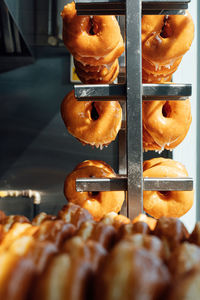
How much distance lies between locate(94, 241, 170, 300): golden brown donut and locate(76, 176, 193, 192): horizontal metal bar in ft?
1.43

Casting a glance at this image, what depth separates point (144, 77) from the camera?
0.98 m

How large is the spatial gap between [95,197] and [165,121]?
11.0 inches

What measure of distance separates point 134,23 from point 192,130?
3.62ft

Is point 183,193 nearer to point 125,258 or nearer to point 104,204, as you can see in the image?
point 104,204

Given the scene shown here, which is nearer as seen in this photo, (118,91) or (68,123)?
(118,91)

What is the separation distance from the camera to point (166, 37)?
0.86m

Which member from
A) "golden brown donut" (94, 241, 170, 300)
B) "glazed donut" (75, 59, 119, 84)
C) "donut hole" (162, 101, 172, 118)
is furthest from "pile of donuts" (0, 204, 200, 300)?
"glazed donut" (75, 59, 119, 84)

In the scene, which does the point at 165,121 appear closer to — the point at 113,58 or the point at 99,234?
the point at 113,58

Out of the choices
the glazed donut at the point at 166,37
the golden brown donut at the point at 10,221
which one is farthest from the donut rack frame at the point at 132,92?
the golden brown donut at the point at 10,221

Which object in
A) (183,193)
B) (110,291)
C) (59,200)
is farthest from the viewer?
(59,200)

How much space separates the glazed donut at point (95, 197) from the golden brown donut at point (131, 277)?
22.2 inches

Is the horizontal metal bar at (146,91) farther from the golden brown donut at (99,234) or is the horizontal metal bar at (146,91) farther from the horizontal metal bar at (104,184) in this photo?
the golden brown donut at (99,234)

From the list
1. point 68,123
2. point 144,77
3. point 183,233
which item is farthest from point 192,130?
point 183,233

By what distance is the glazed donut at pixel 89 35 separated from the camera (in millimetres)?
832
